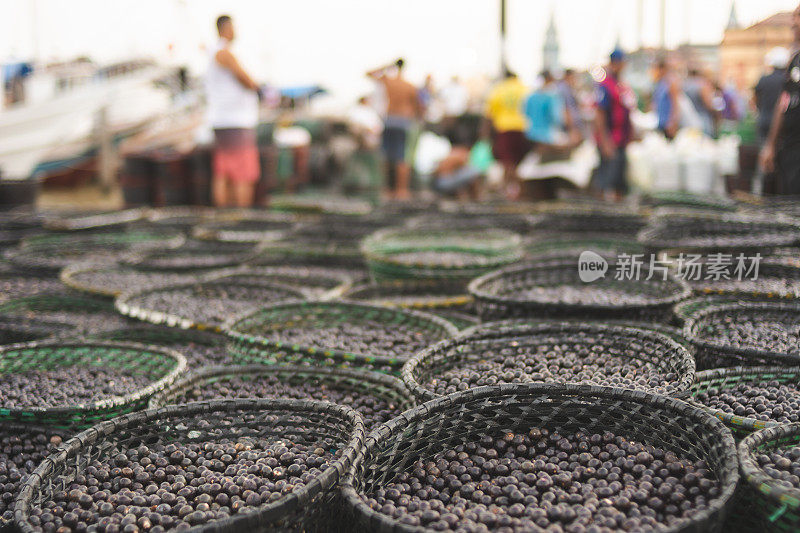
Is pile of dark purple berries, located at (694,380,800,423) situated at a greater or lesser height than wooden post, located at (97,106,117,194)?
lesser

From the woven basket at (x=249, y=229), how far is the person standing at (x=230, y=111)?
96 cm

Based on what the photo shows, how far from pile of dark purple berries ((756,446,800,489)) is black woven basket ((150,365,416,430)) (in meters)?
0.82

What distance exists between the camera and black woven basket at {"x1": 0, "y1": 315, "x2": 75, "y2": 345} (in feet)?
8.59

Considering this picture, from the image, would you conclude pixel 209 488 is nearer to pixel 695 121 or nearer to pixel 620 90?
pixel 620 90

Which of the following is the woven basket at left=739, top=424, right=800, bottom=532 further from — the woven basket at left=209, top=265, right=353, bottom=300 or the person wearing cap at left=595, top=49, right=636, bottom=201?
the person wearing cap at left=595, top=49, right=636, bottom=201

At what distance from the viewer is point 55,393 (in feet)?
6.52

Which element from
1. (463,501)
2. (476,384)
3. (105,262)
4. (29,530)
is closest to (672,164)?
(105,262)

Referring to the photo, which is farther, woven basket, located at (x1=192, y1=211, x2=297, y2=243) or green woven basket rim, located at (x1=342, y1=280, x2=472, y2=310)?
woven basket, located at (x1=192, y1=211, x2=297, y2=243)

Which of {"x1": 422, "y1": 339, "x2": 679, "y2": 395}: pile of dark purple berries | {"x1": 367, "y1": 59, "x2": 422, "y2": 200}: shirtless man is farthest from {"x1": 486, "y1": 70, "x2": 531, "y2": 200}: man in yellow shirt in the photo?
{"x1": 422, "y1": 339, "x2": 679, "y2": 395}: pile of dark purple berries

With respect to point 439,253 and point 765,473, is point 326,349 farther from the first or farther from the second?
point 439,253

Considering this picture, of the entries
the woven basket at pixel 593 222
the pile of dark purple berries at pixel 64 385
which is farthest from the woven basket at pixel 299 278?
the woven basket at pixel 593 222

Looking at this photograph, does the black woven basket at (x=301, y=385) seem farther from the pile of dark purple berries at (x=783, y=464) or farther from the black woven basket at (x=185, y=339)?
the pile of dark purple berries at (x=783, y=464)

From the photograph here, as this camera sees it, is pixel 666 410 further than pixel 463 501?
Yes

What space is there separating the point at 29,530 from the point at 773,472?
1.28m
